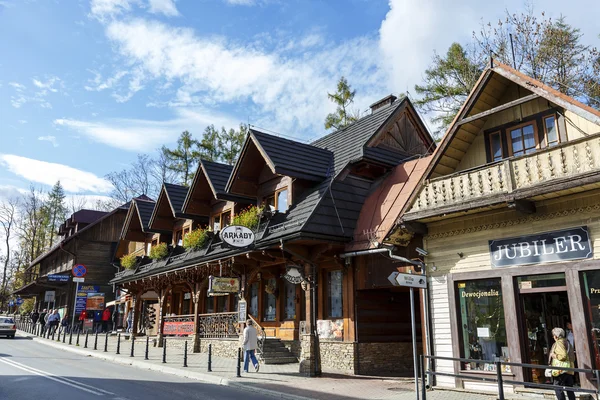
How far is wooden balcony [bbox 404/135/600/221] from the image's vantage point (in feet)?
31.7

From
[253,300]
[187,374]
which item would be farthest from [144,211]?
[187,374]

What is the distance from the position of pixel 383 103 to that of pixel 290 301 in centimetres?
1030

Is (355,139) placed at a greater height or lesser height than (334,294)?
greater

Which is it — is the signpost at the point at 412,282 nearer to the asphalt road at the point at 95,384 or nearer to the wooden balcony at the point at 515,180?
the wooden balcony at the point at 515,180

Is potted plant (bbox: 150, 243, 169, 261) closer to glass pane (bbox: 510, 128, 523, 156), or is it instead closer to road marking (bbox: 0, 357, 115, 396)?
road marking (bbox: 0, 357, 115, 396)

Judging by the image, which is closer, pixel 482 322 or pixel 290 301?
pixel 482 322

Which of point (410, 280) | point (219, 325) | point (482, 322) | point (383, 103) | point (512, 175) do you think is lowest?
point (219, 325)

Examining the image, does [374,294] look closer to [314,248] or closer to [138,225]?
[314,248]

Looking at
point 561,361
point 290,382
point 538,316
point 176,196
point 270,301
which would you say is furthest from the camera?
point 176,196

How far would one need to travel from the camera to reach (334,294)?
16.7 metres

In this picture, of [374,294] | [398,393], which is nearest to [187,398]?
[398,393]

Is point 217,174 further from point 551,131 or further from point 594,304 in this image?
point 594,304

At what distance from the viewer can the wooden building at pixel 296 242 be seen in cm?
1559

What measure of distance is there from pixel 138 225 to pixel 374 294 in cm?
2039
